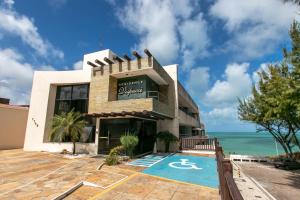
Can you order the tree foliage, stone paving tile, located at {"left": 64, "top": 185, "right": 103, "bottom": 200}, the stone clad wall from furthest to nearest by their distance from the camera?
the stone clad wall, the tree foliage, stone paving tile, located at {"left": 64, "top": 185, "right": 103, "bottom": 200}

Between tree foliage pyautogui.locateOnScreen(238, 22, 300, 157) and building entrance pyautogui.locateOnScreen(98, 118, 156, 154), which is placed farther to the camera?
building entrance pyautogui.locateOnScreen(98, 118, 156, 154)

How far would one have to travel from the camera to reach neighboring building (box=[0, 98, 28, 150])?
66.3 ft

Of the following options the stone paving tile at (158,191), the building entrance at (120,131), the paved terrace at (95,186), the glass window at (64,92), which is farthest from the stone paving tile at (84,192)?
the glass window at (64,92)

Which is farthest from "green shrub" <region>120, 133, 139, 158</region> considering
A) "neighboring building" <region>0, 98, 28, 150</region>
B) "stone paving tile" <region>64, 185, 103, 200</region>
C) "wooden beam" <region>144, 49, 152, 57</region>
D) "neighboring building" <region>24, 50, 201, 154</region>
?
"neighboring building" <region>0, 98, 28, 150</region>

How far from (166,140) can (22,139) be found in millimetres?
18205

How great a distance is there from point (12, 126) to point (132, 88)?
16.0 m

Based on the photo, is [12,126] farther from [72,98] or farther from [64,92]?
[72,98]

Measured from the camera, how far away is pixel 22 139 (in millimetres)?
22203

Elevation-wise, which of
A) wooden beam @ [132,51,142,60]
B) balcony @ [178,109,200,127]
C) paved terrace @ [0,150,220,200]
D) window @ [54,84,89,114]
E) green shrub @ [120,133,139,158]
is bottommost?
paved terrace @ [0,150,220,200]

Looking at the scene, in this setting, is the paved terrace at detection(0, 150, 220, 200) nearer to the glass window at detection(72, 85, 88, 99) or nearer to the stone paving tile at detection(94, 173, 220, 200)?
the stone paving tile at detection(94, 173, 220, 200)

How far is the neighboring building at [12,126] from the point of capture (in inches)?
796

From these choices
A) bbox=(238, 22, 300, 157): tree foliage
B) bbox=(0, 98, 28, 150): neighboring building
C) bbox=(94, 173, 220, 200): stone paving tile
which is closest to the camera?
bbox=(94, 173, 220, 200): stone paving tile

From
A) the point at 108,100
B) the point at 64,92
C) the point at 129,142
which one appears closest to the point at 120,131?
the point at 129,142

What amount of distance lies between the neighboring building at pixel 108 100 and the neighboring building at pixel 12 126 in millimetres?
3709
